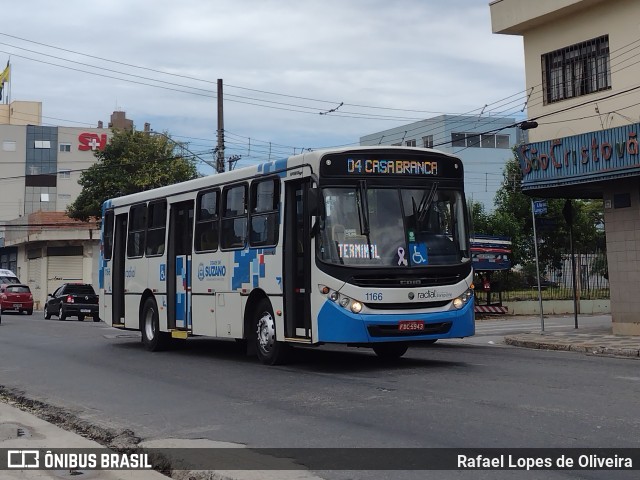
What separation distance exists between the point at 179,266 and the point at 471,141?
62250 millimetres

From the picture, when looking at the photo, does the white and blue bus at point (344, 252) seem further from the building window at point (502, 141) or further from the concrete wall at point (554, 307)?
the building window at point (502, 141)

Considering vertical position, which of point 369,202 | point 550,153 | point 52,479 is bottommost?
point 52,479

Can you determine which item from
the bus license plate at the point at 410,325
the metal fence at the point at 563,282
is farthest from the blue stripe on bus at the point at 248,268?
the metal fence at the point at 563,282

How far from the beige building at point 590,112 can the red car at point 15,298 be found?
32.3 metres

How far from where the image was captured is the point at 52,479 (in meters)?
7.10

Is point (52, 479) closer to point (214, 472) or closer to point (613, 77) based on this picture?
point (214, 472)

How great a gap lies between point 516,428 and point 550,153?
13.4 meters

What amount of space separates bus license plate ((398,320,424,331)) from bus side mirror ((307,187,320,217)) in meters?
2.08

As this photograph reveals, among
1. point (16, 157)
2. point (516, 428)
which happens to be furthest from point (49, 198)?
point (516, 428)

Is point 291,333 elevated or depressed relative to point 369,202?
depressed

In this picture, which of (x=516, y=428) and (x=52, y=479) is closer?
(x=52, y=479)

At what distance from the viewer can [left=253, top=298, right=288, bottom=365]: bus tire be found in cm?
1405

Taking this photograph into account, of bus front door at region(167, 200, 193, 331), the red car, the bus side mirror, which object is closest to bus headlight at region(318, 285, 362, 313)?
the bus side mirror

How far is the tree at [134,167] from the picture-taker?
170 feet
